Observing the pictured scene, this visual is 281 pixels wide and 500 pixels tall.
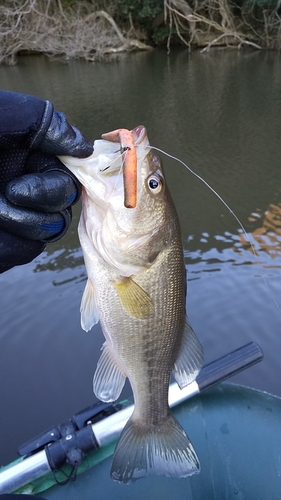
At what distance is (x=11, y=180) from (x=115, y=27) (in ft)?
77.6

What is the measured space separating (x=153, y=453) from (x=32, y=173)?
4.18 feet

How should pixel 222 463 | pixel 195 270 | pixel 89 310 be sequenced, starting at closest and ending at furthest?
pixel 89 310 < pixel 222 463 < pixel 195 270

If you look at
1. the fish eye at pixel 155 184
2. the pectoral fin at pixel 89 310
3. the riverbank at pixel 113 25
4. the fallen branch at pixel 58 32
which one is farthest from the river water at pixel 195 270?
the riverbank at pixel 113 25

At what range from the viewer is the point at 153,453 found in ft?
6.00

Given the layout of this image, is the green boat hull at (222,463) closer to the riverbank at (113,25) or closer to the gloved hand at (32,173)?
the gloved hand at (32,173)

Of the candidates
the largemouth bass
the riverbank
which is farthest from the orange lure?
the riverbank

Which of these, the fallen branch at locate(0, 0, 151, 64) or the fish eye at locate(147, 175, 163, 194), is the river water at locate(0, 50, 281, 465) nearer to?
the fish eye at locate(147, 175, 163, 194)

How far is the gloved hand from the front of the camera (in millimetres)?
1540

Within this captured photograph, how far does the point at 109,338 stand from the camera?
1775mm

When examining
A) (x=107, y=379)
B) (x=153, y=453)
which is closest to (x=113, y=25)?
(x=107, y=379)

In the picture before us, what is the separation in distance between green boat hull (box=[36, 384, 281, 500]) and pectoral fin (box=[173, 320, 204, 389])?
67 centimetres

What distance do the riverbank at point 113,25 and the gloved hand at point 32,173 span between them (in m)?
21.7

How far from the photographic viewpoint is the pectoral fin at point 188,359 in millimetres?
1827

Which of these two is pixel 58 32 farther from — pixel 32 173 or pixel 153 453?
pixel 153 453
